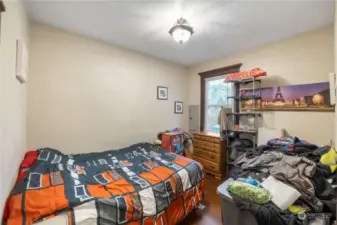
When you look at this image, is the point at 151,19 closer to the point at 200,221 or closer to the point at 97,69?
the point at 97,69

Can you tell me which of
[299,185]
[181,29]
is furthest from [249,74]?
[299,185]

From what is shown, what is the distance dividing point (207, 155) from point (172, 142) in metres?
0.80

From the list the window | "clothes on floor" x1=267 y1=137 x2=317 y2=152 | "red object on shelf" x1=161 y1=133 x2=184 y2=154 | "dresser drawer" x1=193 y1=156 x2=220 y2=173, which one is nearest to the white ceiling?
the window

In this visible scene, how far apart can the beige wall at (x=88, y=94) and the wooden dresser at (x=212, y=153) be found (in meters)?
1.02

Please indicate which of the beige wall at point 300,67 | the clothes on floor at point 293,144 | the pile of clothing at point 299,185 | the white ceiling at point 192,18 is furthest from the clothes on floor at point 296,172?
the white ceiling at point 192,18

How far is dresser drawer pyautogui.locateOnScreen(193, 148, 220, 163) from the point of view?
3.14 meters

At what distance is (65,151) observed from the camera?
2.45 metres

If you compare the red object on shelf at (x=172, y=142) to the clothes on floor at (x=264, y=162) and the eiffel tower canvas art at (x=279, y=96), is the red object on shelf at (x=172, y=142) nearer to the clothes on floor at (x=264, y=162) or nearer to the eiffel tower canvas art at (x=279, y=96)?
the clothes on floor at (x=264, y=162)

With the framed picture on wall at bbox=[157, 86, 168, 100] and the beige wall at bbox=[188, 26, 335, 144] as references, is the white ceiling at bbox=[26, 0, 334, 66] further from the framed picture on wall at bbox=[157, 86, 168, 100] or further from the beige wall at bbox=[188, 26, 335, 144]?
the framed picture on wall at bbox=[157, 86, 168, 100]

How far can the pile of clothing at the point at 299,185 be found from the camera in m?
1.01

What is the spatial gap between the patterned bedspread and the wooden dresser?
106cm

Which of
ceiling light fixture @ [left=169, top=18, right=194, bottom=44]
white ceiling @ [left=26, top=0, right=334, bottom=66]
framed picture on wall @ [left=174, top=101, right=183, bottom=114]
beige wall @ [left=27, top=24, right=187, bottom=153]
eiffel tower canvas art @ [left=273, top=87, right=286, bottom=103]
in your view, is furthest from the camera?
framed picture on wall @ [left=174, top=101, right=183, bottom=114]

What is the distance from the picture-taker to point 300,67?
2.46 meters

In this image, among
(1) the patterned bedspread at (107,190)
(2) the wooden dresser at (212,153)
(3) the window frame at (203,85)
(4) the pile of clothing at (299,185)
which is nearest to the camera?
(4) the pile of clothing at (299,185)
